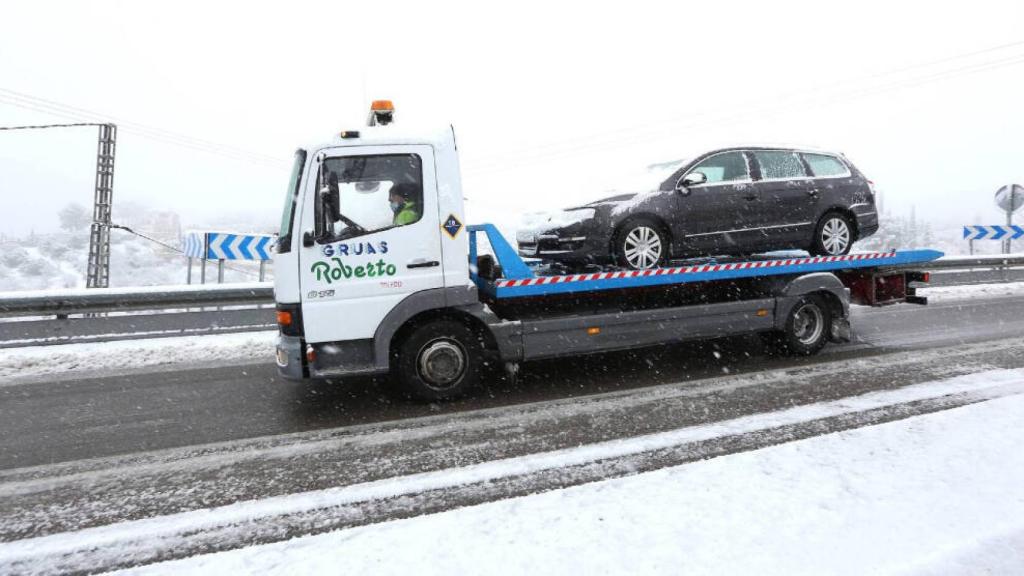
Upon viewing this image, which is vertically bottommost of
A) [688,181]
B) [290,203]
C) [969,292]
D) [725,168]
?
[969,292]

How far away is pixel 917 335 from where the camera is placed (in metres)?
7.21

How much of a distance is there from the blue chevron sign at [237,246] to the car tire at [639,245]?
6.86 m

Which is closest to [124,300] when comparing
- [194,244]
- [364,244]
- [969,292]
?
[194,244]

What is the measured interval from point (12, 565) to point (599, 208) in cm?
480

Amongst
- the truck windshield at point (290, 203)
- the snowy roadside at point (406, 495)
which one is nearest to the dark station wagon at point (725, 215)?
the snowy roadside at point (406, 495)

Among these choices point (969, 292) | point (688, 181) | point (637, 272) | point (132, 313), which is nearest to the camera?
point (637, 272)

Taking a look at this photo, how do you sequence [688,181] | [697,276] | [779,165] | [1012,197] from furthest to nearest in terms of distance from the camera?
1. [1012,197]
2. [779,165]
3. [688,181]
4. [697,276]

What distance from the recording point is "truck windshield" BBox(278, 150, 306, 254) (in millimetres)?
4594

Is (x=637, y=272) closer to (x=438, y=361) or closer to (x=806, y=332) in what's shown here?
(x=438, y=361)

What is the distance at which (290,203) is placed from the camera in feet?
15.3

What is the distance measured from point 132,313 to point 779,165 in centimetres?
838

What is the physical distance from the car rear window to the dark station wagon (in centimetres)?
1

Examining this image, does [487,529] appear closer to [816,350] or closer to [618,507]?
[618,507]

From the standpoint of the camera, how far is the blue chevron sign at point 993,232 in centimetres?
1502
